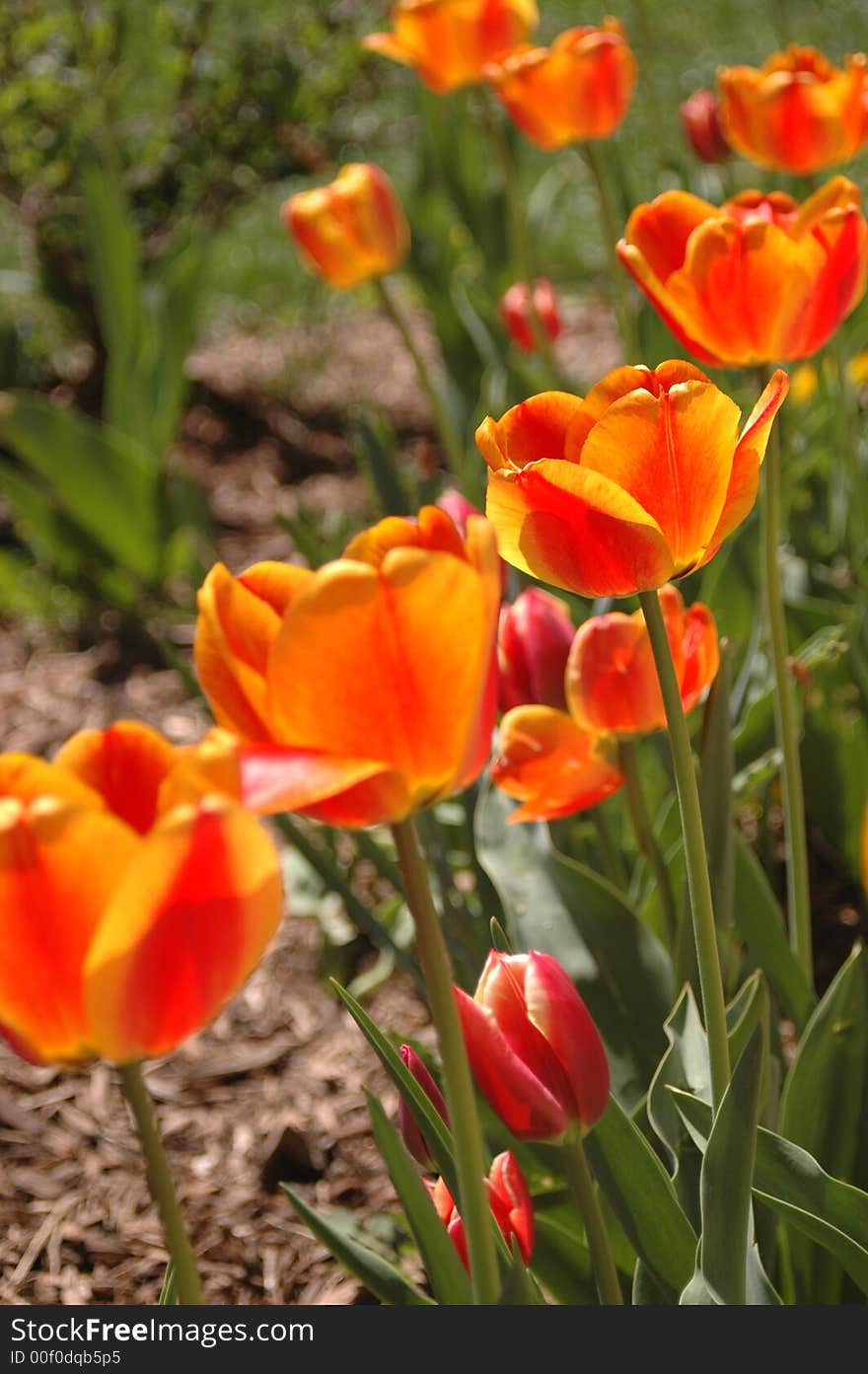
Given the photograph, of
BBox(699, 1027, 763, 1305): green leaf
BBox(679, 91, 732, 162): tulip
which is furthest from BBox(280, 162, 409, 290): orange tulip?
BBox(699, 1027, 763, 1305): green leaf

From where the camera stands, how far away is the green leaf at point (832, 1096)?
1025 millimetres

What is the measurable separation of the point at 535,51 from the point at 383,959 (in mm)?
1206

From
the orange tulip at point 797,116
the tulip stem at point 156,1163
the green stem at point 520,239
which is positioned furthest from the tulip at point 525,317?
the tulip stem at point 156,1163

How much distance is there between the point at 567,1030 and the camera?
31.5 inches

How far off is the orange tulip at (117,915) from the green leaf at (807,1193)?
0.39 metres

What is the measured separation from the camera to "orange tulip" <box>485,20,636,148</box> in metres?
2.03

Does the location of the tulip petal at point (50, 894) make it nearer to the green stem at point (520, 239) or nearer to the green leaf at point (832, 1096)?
the green leaf at point (832, 1096)

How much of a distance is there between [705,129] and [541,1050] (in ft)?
6.39

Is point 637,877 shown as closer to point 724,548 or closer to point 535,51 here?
point 724,548

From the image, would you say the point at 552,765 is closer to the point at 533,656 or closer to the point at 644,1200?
the point at 533,656

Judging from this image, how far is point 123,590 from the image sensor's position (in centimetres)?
287

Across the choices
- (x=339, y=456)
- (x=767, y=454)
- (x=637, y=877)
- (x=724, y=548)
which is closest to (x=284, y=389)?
(x=339, y=456)

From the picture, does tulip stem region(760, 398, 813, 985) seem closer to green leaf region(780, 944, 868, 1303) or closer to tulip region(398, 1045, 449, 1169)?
green leaf region(780, 944, 868, 1303)

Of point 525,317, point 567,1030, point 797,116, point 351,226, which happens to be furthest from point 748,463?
point 525,317
